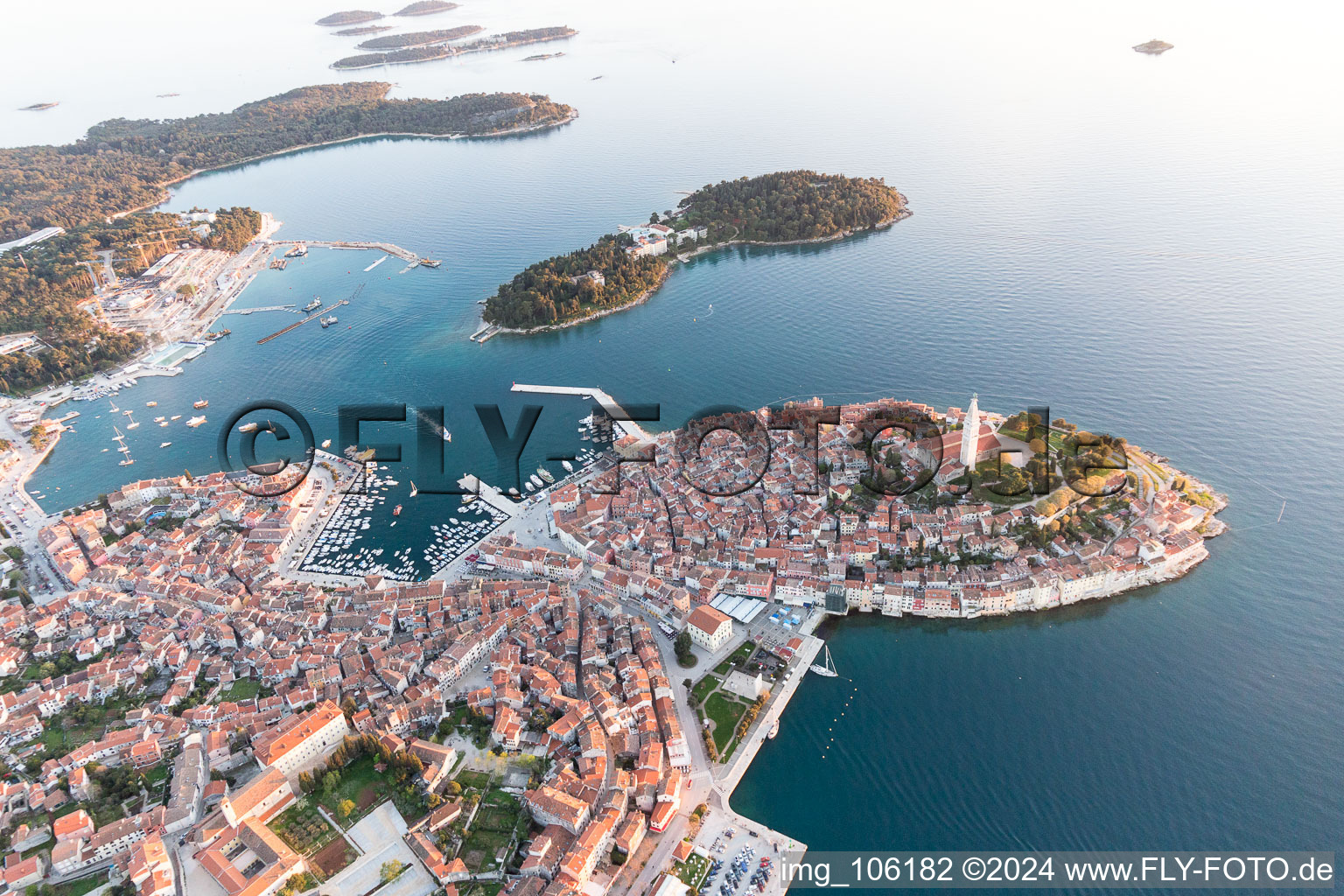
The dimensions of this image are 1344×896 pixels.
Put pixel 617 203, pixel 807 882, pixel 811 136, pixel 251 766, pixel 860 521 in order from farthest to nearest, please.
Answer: pixel 811 136, pixel 617 203, pixel 860 521, pixel 251 766, pixel 807 882

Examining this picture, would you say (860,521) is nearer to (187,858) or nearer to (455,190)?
(187,858)

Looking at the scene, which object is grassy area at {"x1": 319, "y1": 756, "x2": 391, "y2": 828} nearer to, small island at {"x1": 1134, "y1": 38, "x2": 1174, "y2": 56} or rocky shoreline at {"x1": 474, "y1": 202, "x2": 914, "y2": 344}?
rocky shoreline at {"x1": 474, "y1": 202, "x2": 914, "y2": 344}

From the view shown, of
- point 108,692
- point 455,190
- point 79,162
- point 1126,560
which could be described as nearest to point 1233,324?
point 1126,560

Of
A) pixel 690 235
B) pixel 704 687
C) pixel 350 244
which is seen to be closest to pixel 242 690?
pixel 704 687

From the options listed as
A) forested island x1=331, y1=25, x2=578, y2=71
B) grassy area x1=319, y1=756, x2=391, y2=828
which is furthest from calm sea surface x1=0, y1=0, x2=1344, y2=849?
forested island x1=331, y1=25, x2=578, y2=71

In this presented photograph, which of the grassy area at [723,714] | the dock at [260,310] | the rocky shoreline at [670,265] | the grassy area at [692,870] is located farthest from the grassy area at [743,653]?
the dock at [260,310]

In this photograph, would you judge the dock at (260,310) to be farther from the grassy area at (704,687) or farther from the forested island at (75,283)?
the grassy area at (704,687)
